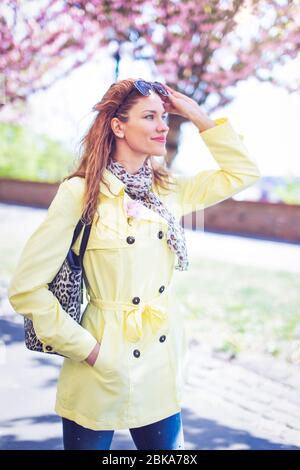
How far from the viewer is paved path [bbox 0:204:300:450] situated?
340 centimetres

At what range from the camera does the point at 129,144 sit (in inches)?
85.8

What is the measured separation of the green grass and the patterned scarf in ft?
8.97

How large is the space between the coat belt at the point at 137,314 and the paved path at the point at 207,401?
144cm

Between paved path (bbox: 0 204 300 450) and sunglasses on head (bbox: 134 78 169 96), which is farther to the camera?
paved path (bbox: 0 204 300 450)

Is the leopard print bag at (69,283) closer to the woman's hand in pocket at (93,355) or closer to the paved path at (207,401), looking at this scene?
the woman's hand in pocket at (93,355)

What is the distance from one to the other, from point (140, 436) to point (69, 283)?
0.62 meters

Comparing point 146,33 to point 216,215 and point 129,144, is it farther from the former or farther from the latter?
point 216,215

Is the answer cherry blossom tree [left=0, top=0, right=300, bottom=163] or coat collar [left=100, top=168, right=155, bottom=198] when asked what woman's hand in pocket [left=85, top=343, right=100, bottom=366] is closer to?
coat collar [left=100, top=168, right=155, bottom=198]

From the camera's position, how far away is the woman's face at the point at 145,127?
2.15m

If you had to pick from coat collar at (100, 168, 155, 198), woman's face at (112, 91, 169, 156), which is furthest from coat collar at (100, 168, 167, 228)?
woman's face at (112, 91, 169, 156)

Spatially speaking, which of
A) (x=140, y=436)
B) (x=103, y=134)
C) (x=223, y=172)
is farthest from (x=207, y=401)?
(x=103, y=134)

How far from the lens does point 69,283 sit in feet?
6.83

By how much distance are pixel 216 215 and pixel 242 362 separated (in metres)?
5.81

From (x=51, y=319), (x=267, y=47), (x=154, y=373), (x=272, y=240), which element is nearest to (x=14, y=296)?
(x=51, y=319)
